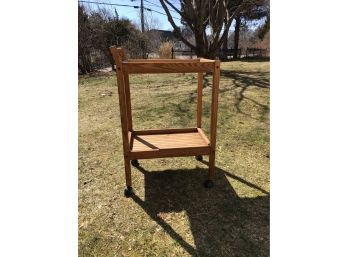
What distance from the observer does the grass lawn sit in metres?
2.02

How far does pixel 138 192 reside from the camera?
105 inches

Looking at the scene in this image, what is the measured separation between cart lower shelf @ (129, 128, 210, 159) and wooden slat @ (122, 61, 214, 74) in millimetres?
773

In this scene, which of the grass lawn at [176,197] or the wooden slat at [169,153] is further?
the wooden slat at [169,153]

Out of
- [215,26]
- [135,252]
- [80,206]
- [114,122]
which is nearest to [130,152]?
[80,206]

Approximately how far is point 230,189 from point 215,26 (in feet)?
33.4

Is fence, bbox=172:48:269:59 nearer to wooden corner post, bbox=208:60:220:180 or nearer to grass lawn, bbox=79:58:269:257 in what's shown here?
grass lawn, bbox=79:58:269:257

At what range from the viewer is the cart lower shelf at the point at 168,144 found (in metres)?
2.56

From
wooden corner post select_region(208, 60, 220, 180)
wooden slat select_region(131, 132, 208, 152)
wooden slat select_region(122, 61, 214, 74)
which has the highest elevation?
wooden slat select_region(122, 61, 214, 74)

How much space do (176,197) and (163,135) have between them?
2.74 feet

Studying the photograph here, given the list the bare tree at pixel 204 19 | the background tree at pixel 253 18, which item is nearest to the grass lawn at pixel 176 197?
the bare tree at pixel 204 19

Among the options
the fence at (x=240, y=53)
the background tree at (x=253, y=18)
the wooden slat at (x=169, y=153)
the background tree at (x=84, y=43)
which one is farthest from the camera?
the background tree at (x=253, y=18)

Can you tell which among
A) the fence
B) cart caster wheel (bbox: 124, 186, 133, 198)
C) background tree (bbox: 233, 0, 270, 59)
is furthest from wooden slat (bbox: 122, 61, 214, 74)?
background tree (bbox: 233, 0, 270, 59)

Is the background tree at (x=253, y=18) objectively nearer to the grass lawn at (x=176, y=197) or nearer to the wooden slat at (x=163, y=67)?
the grass lawn at (x=176, y=197)

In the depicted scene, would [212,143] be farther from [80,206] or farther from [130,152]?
[80,206]
